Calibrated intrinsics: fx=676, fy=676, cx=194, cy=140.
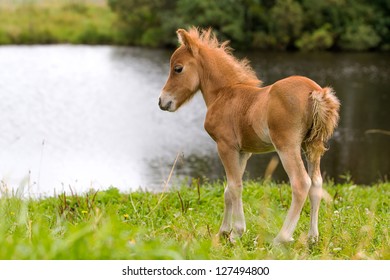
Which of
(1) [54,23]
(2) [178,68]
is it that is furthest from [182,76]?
(1) [54,23]

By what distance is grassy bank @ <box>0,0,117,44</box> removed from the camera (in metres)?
52.7

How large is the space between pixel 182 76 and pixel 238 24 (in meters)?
43.5

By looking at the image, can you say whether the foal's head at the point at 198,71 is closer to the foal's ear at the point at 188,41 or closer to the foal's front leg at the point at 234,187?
the foal's ear at the point at 188,41

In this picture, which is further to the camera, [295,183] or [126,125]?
[126,125]

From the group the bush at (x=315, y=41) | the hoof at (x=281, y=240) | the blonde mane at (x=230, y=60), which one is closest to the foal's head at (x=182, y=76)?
the blonde mane at (x=230, y=60)

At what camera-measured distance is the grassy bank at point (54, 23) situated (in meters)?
52.7

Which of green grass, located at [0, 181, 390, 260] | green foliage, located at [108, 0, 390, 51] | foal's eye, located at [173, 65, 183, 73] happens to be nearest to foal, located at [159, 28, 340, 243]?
foal's eye, located at [173, 65, 183, 73]

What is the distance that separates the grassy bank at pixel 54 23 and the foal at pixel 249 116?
155 ft

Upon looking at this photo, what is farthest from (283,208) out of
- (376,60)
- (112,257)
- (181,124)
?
(376,60)

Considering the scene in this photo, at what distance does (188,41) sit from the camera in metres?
6.57

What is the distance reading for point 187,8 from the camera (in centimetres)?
4925

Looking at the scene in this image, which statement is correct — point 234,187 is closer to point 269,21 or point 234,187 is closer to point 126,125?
point 126,125
